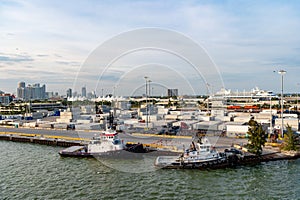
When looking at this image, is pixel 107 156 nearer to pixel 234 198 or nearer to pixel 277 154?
pixel 234 198

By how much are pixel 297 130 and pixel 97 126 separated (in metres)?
12.2

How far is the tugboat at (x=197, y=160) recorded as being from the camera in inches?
344

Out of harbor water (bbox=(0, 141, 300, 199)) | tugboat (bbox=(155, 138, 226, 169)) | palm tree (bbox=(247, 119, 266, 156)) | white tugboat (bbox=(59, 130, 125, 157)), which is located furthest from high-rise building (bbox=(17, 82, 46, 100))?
palm tree (bbox=(247, 119, 266, 156))

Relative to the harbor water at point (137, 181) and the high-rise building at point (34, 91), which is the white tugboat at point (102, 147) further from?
the high-rise building at point (34, 91)

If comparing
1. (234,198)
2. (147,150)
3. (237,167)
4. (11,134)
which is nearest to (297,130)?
(237,167)

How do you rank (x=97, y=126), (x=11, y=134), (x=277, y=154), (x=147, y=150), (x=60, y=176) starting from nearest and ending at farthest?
(x=60, y=176)
(x=277, y=154)
(x=147, y=150)
(x=11, y=134)
(x=97, y=126)

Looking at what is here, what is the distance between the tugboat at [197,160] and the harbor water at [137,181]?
0.30 metres

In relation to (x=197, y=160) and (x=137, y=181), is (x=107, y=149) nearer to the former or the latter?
(x=137, y=181)

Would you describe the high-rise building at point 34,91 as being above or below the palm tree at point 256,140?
above

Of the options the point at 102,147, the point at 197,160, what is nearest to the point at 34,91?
the point at 102,147

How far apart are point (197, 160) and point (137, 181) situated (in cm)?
248

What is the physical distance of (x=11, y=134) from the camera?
15.7 meters

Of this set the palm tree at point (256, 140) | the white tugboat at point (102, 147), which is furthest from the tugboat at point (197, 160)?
the white tugboat at point (102, 147)

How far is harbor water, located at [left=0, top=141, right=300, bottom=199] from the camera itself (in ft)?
Result: 21.6
